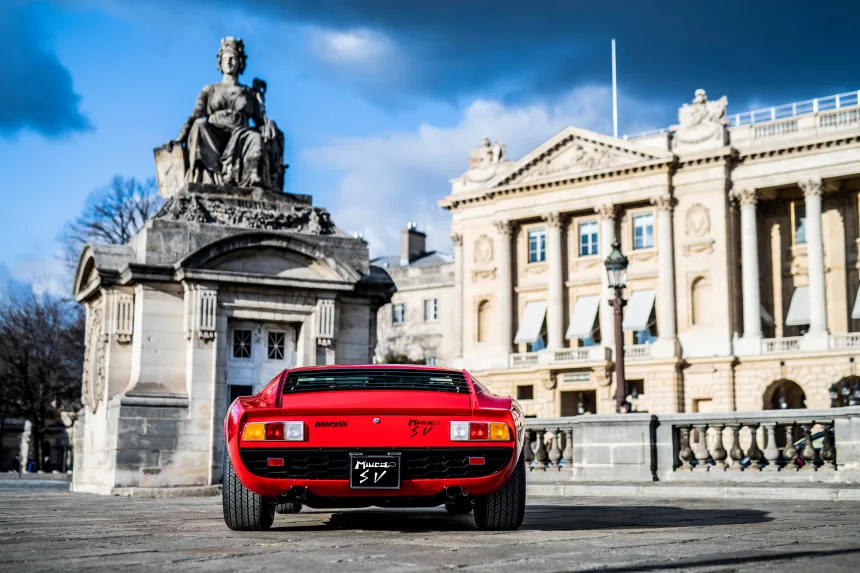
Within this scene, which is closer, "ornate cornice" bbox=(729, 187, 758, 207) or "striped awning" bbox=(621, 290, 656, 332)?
"ornate cornice" bbox=(729, 187, 758, 207)

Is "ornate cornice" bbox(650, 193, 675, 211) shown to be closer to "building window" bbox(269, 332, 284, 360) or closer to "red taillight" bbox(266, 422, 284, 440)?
"building window" bbox(269, 332, 284, 360)

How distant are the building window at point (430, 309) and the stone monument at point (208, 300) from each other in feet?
219

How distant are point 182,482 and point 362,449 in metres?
8.43

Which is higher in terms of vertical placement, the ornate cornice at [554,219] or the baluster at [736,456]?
the ornate cornice at [554,219]

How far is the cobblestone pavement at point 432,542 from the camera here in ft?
18.5

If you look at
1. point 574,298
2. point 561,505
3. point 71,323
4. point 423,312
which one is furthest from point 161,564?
point 423,312

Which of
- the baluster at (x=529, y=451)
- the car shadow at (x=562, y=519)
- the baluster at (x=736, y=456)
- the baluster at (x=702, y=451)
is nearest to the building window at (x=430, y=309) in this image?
the baluster at (x=529, y=451)

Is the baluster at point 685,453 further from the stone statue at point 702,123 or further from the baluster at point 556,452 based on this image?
the stone statue at point 702,123

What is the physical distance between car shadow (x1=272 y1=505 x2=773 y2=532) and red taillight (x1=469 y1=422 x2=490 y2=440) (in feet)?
2.99

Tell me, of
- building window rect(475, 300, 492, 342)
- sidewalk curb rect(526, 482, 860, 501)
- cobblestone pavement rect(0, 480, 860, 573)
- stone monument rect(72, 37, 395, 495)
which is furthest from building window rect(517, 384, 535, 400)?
cobblestone pavement rect(0, 480, 860, 573)

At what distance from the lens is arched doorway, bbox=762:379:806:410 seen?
198 feet

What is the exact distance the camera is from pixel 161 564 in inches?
223

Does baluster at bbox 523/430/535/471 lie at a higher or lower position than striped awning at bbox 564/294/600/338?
lower

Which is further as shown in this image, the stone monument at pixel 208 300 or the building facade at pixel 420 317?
the building facade at pixel 420 317
